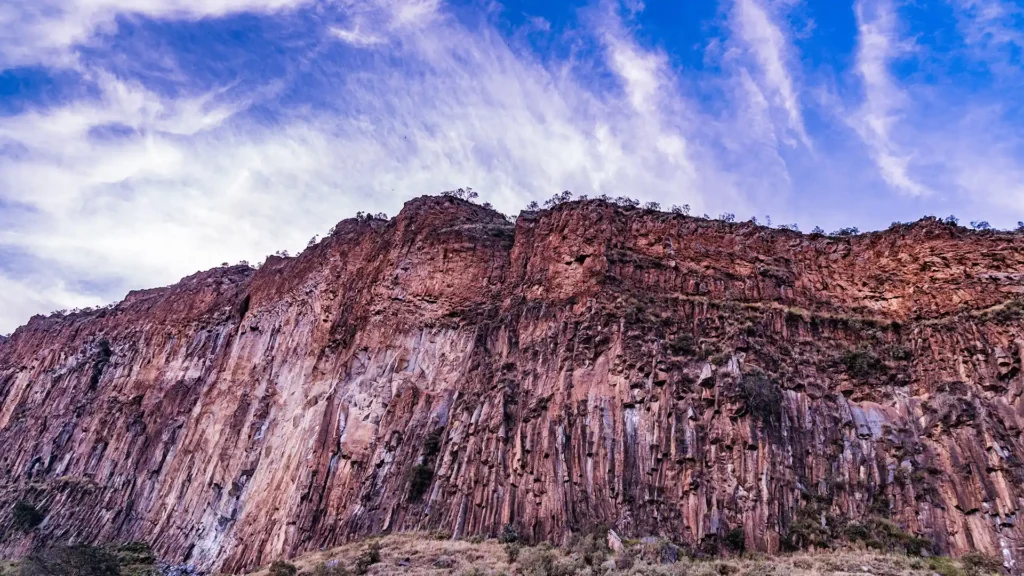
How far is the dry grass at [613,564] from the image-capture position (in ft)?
68.0

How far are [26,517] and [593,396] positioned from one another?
137 feet

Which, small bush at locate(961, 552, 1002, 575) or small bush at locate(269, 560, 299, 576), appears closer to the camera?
small bush at locate(961, 552, 1002, 575)

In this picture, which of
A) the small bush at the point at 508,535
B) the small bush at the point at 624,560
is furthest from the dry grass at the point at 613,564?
the small bush at the point at 508,535

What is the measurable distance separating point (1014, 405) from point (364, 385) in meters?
27.4

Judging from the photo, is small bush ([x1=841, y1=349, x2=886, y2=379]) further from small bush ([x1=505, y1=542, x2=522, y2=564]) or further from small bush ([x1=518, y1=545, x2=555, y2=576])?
small bush ([x1=505, y1=542, x2=522, y2=564])

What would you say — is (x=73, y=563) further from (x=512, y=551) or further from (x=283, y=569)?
(x=512, y=551)

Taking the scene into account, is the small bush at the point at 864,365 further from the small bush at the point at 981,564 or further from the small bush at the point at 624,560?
the small bush at the point at 624,560

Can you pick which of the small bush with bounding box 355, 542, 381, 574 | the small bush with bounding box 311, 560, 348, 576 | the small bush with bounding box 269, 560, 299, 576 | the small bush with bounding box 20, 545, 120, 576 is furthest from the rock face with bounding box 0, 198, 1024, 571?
the small bush with bounding box 20, 545, 120, 576

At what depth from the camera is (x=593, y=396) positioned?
2816 cm

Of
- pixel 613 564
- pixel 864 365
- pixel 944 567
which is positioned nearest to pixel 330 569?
pixel 613 564

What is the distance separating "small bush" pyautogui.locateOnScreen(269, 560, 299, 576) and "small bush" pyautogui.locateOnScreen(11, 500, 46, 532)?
30.4m

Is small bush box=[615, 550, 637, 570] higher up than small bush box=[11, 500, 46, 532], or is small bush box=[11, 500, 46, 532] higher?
small bush box=[615, 550, 637, 570]

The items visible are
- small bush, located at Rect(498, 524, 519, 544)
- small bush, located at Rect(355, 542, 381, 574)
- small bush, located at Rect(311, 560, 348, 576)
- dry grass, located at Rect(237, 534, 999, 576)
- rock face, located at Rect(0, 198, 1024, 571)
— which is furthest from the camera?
small bush, located at Rect(498, 524, 519, 544)

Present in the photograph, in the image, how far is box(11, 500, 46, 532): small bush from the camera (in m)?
45.3
